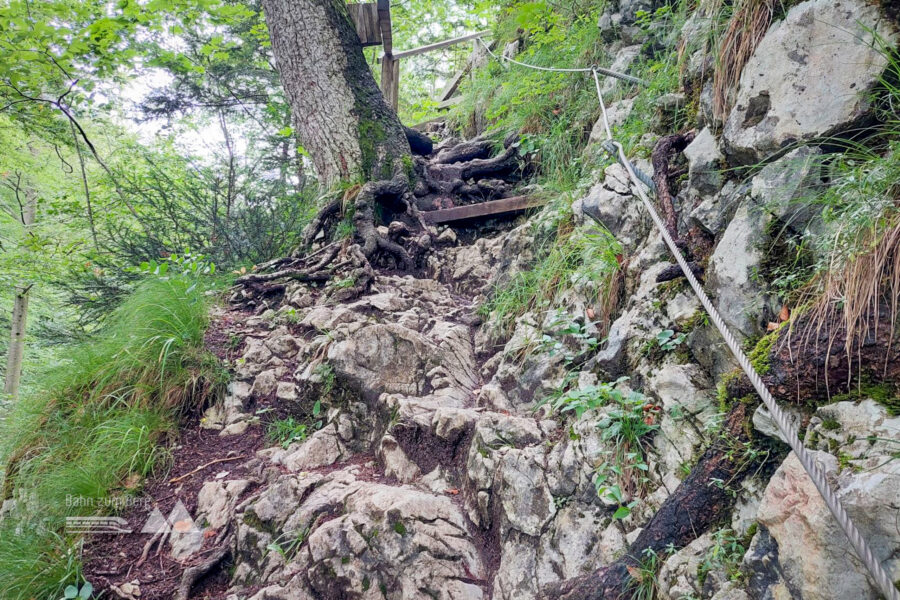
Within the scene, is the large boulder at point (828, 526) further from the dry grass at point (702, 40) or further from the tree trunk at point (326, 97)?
the tree trunk at point (326, 97)

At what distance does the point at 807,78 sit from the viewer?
183 cm

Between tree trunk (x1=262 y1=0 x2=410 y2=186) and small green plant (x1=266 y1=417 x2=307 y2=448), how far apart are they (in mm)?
2982

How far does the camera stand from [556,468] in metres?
2.13

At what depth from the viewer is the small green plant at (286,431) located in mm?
3014

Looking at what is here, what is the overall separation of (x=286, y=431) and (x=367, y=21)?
5677 millimetres

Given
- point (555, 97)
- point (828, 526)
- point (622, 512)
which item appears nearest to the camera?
point (828, 526)

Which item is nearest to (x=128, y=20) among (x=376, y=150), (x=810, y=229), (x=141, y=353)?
(x=376, y=150)

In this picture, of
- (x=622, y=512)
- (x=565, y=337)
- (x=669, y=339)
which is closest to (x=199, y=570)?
(x=622, y=512)

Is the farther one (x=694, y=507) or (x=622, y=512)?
(x=622, y=512)

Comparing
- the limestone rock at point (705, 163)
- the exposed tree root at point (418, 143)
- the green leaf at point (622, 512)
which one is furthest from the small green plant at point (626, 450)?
the exposed tree root at point (418, 143)

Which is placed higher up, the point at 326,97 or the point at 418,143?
the point at 326,97

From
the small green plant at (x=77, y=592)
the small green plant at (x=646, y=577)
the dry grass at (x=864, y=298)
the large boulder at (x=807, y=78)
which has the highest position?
the large boulder at (x=807, y=78)

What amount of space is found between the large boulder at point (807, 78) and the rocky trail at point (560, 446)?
0.4 inches

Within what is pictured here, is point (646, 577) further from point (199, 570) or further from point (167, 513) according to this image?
point (167, 513)
